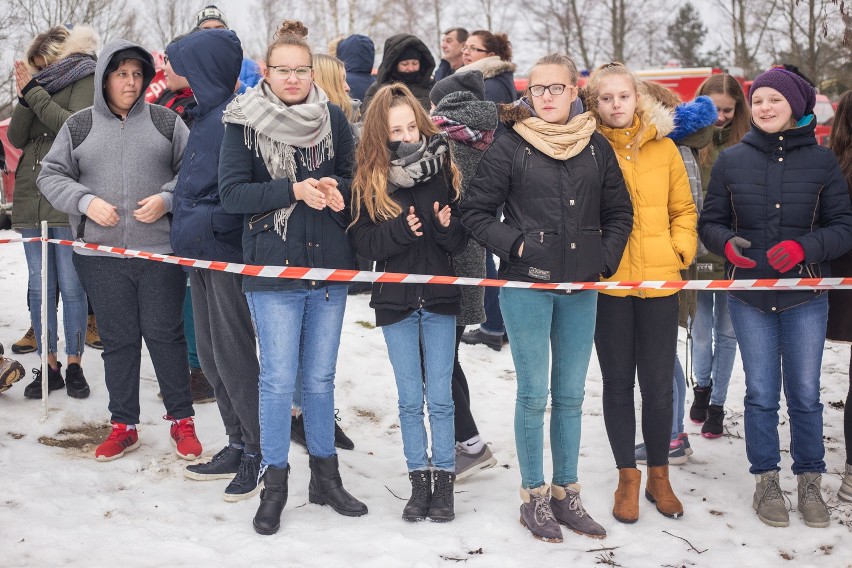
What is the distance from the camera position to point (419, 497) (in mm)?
4211

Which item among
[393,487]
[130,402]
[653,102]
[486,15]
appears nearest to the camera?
[653,102]

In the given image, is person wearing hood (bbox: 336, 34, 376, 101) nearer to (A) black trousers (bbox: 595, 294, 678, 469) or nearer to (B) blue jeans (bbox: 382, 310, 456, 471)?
(B) blue jeans (bbox: 382, 310, 456, 471)

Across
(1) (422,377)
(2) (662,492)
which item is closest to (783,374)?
(2) (662,492)

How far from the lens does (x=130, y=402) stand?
16.6 ft

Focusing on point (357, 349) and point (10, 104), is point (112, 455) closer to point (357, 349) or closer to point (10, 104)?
point (357, 349)

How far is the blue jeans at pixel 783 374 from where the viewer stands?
420 cm

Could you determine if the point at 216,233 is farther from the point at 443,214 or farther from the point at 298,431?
the point at 298,431

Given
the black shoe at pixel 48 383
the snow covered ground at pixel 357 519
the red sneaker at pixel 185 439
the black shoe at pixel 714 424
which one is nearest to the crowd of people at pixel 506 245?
the snow covered ground at pixel 357 519

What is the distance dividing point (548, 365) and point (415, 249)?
0.90 metres

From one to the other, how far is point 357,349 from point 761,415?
12.2ft

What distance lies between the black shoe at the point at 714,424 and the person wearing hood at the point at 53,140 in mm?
4412

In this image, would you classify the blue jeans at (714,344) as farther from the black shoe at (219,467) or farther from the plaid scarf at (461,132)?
the black shoe at (219,467)

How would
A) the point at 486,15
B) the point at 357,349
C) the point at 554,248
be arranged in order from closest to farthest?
the point at 554,248 < the point at 357,349 < the point at 486,15

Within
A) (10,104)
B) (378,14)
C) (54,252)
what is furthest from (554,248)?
(378,14)
